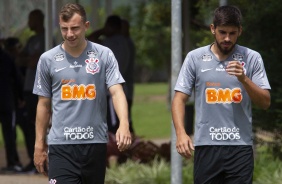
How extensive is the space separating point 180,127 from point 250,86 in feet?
1.93

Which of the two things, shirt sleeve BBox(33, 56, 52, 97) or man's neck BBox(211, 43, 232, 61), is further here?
shirt sleeve BBox(33, 56, 52, 97)

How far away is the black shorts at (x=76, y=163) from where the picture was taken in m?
7.23

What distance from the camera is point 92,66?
Result: 7.30 m

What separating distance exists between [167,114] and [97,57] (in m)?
22.7

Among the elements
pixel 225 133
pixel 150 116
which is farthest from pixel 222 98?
pixel 150 116

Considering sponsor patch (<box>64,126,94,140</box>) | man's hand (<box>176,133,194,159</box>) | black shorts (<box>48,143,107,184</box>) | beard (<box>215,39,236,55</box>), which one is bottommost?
black shorts (<box>48,143,107,184</box>)

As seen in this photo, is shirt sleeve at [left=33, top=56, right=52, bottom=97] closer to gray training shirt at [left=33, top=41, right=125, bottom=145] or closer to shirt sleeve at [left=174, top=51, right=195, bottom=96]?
gray training shirt at [left=33, top=41, right=125, bottom=145]

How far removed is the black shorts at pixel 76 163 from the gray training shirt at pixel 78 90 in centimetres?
5

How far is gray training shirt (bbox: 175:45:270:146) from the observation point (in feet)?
23.2

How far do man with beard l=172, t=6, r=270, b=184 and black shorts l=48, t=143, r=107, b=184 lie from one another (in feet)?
2.10

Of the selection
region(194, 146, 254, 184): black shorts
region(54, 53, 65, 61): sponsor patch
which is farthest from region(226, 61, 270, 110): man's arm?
region(54, 53, 65, 61): sponsor patch

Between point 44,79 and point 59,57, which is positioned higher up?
point 59,57

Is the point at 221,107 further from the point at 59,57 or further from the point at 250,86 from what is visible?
the point at 59,57

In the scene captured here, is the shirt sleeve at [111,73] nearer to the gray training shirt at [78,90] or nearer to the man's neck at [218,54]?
the gray training shirt at [78,90]
